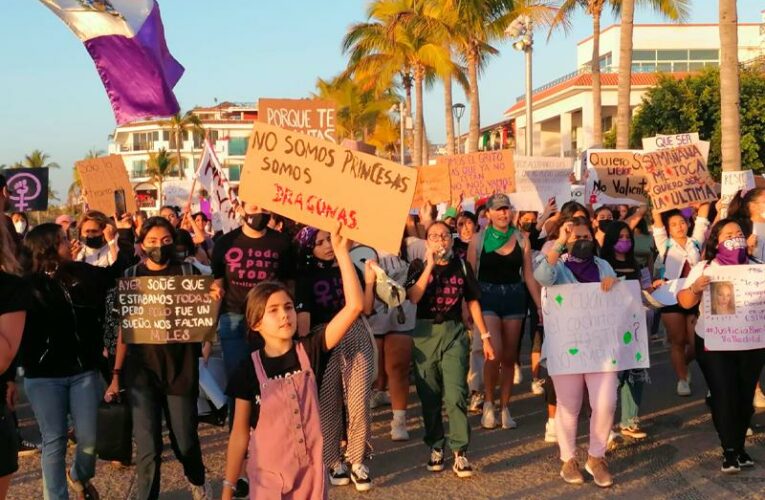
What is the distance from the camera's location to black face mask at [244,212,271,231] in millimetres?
6368

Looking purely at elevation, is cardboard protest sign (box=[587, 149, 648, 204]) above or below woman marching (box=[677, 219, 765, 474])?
above

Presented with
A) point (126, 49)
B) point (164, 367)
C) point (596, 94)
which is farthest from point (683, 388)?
point (596, 94)

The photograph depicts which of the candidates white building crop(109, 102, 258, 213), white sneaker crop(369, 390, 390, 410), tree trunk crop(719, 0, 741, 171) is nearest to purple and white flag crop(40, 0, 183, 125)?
white sneaker crop(369, 390, 390, 410)

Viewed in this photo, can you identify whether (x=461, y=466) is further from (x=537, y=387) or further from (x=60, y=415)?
(x=537, y=387)

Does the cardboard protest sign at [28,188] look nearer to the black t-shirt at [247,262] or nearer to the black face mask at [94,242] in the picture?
the black face mask at [94,242]

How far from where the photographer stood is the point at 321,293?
6586 mm

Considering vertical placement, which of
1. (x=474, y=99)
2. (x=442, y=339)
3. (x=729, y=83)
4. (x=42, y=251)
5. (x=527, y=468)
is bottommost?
(x=527, y=468)

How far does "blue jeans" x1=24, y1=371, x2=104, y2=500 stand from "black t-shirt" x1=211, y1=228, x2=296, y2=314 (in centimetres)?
119

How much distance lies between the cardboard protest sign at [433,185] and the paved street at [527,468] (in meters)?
4.51

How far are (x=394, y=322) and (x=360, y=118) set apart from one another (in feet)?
152

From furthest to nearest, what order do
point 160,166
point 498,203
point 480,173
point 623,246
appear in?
point 160,166
point 480,173
point 623,246
point 498,203

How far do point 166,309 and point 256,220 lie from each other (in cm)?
97

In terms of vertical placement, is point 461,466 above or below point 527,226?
below

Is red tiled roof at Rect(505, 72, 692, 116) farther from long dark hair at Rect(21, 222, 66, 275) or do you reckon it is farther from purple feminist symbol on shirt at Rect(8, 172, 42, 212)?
long dark hair at Rect(21, 222, 66, 275)
